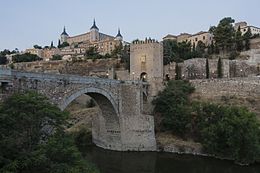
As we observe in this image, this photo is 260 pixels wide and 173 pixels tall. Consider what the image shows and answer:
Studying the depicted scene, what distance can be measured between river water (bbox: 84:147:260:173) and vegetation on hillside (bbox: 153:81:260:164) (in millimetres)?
1038

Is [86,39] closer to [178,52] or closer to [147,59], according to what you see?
[178,52]

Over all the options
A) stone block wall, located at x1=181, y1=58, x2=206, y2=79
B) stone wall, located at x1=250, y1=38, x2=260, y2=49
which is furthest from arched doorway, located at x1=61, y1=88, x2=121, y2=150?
stone wall, located at x1=250, y1=38, x2=260, y2=49

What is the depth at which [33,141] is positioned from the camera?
11.7m

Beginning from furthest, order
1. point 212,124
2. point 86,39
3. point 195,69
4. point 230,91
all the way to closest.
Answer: point 86,39
point 195,69
point 230,91
point 212,124

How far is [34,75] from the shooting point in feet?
53.5

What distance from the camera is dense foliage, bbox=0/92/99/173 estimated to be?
10.4m

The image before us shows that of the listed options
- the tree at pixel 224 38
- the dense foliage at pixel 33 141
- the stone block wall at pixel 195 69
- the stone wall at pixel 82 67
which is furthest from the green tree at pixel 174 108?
the tree at pixel 224 38

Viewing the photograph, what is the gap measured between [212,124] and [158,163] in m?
5.47

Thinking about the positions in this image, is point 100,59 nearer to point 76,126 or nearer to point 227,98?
point 76,126

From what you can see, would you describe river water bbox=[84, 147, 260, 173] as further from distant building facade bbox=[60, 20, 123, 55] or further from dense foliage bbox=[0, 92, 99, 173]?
distant building facade bbox=[60, 20, 123, 55]

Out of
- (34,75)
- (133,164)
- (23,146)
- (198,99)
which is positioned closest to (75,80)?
(34,75)

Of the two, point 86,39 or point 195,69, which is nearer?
point 195,69

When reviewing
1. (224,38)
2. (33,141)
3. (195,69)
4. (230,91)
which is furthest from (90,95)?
(224,38)

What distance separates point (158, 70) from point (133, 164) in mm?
16493
